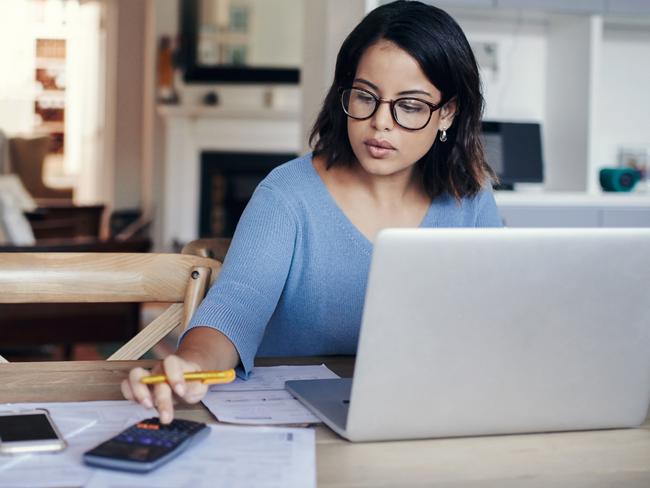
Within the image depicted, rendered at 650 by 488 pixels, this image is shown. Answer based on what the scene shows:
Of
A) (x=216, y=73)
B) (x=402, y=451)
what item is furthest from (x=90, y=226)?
(x=402, y=451)

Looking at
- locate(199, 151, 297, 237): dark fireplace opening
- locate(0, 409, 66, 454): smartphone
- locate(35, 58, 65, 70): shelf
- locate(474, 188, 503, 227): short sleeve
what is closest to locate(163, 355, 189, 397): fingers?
locate(0, 409, 66, 454): smartphone

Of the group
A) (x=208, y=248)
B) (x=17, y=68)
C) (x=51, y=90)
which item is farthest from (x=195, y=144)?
(x=208, y=248)

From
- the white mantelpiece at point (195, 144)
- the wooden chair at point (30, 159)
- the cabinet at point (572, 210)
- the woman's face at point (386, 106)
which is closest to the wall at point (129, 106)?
the wooden chair at point (30, 159)

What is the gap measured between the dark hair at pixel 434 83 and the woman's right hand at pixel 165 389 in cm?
67

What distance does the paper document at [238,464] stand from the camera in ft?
2.81

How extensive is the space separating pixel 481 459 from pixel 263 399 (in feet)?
0.95

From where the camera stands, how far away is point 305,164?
162 centimetres

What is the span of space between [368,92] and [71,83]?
7.43 m

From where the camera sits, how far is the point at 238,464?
91 centimetres

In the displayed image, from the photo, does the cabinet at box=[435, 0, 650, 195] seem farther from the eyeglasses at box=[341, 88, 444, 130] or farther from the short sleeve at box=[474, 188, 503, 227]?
the eyeglasses at box=[341, 88, 444, 130]

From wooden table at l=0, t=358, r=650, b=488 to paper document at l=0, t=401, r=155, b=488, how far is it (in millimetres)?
48

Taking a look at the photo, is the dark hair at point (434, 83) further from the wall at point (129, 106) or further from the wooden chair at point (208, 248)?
the wall at point (129, 106)

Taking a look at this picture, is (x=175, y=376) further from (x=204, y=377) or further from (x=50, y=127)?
(x=50, y=127)

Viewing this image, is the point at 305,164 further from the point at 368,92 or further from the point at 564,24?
the point at 564,24
